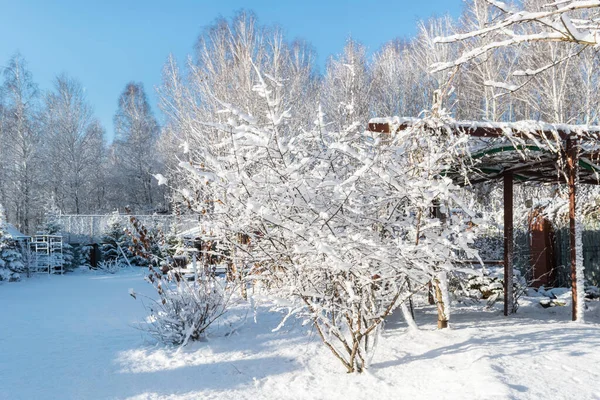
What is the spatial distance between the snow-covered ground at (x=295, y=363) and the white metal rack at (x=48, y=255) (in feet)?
28.4

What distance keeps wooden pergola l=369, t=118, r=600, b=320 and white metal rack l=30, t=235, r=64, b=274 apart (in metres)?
12.3

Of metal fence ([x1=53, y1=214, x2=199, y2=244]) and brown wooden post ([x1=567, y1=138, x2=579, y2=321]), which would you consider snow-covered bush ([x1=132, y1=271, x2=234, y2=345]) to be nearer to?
brown wooden post ([x1=567, y1=138, x2=579, y2=321])

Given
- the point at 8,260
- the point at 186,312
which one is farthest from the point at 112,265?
the point at 186,312

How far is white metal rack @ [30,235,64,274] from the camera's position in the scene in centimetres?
1335

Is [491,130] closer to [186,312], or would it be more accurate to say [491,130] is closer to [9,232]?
[186,312]

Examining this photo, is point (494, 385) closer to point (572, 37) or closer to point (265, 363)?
point (265, 363)

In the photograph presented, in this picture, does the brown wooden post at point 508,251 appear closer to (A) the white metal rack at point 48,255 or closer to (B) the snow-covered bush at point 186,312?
(B) the snow-covered bush at point 186,312

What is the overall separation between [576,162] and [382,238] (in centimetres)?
343

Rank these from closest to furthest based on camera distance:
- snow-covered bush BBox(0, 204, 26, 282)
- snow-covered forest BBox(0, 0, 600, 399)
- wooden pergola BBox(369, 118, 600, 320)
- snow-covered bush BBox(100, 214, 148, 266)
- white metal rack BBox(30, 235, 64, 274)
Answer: snow-covered forest BBox(0, 0, 600, 399) → wooden pergola BBox(369, 118, 600, 320) → snow-covered bush BBox(0, 204, 26, 282) → white metal rack BBox(30, 235, 64, 274) → snow-covered bush BBox(100, 214, 148, 266)

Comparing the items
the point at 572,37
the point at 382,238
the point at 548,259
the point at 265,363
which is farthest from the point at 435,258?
the point at 548,259

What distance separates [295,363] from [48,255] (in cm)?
1247

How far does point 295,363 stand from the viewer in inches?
143

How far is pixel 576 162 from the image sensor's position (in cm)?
518

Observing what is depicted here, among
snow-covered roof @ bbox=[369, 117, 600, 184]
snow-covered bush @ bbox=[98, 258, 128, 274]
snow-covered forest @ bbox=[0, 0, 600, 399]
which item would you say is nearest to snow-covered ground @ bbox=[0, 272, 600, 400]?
snow-covered forest @ bbox=[0, 0, 600, 399]
